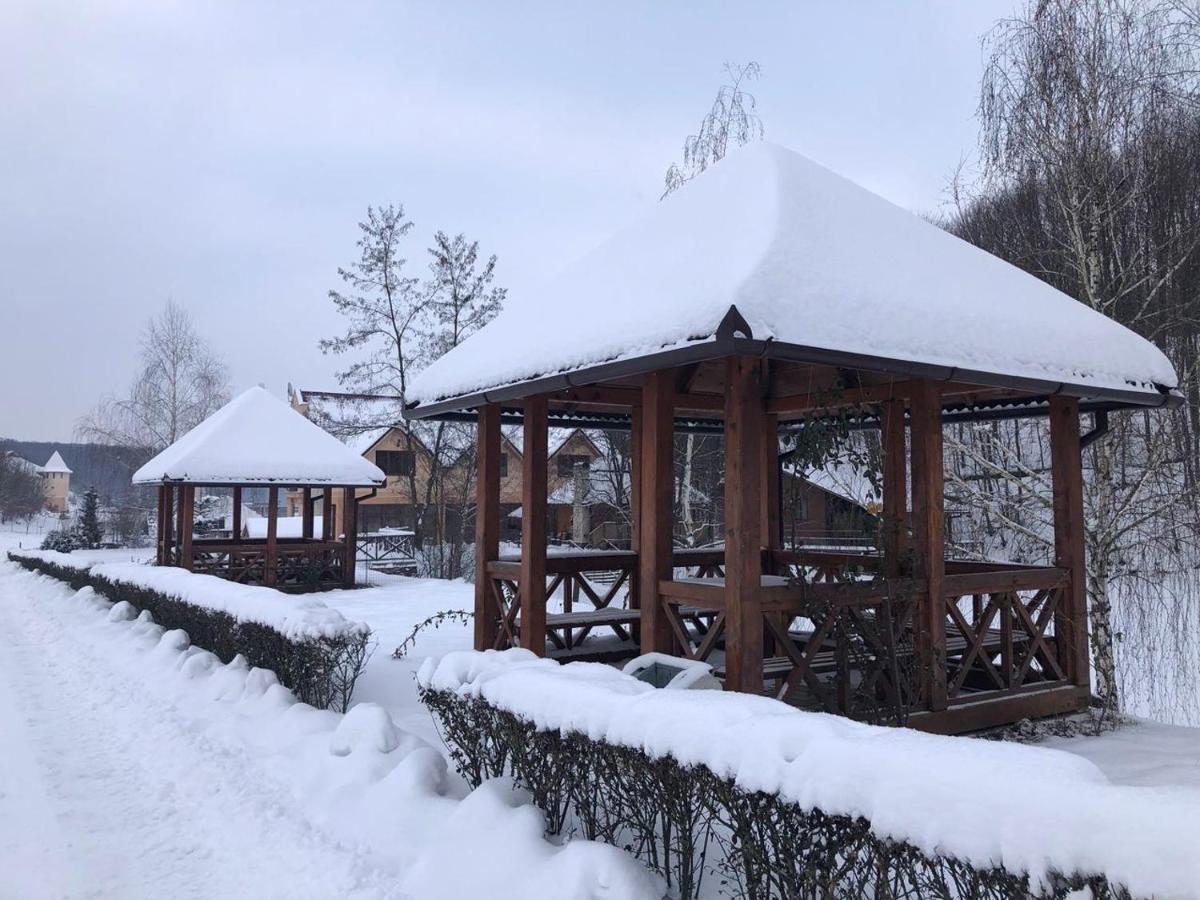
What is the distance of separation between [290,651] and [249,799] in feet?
6.88

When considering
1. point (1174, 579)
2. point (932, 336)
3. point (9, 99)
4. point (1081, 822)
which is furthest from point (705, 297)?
point (9, 99)

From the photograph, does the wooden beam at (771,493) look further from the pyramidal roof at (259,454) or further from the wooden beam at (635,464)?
the pyramidal roof at (259,454)

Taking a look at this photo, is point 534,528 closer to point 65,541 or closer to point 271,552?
point 271,552

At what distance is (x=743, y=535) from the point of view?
4.68m

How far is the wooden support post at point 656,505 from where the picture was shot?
5.47 meters

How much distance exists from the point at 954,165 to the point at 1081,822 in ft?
35.0

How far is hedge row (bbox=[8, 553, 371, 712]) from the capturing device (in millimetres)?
6516

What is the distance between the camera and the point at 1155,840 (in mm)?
1789

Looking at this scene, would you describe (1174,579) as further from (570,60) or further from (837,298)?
(570,60)

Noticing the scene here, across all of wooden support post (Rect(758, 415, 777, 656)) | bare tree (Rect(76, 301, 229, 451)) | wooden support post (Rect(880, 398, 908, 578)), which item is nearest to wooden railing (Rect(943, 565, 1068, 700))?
wooden support post (Rect(880, 398, 908, 578))

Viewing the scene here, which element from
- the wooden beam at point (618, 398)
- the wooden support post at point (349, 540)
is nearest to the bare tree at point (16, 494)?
the wooden support post at point (349, 540)

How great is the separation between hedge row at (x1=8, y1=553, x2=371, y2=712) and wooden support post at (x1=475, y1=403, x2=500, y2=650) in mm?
1068

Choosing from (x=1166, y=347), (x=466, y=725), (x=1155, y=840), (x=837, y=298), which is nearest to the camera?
(x=1155, y=840)

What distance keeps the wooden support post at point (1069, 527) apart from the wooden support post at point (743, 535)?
10.8ft
